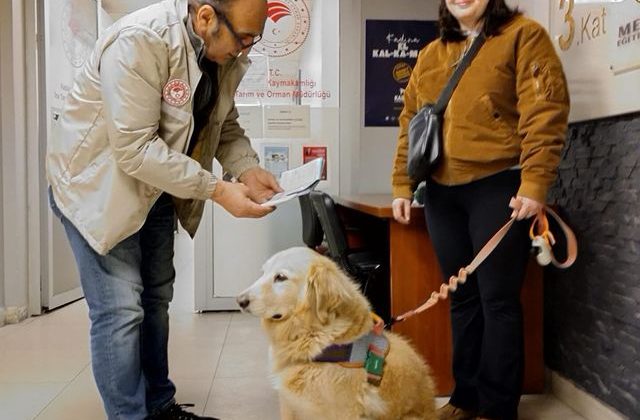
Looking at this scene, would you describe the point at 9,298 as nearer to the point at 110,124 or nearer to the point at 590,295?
the point at 110,124

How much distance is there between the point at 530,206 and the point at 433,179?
1.21 ft

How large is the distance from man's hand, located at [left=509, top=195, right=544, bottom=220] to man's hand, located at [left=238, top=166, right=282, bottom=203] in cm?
71

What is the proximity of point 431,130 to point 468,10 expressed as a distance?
1.25ft

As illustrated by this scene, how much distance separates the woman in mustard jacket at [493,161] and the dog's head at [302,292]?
0.44 m

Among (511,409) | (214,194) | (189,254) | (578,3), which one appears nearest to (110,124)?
(214,194)

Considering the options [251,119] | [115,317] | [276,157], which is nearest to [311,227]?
[276,157]

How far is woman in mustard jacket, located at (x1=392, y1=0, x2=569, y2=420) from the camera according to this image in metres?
1.63

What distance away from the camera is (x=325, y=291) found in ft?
5.14

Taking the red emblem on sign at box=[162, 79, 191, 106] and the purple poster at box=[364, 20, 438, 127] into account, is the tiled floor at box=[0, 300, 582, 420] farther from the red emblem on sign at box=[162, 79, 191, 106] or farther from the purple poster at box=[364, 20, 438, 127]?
the purple poster at box=[364, 20, 438, 127]

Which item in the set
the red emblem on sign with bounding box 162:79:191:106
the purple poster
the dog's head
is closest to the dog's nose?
the dog's head

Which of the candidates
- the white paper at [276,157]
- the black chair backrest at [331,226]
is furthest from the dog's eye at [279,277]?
the white paper at [276,157]

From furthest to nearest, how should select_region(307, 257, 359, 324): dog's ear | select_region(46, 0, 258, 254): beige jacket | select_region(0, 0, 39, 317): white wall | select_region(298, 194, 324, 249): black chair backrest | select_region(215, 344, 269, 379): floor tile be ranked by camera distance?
select_region(0, 0, 39, 317): white wall, select_region(298, 194, 324, 249): black chair backrest, select_region(215, 344, 269, 379): floor tile, select_region(307, 257, 359, 324): dog's ear, select_region(46, 0, 258, 254): beige jacket

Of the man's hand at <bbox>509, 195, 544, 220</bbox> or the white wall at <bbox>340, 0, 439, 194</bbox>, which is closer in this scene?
the man's hand at <bbox>509, 195, 544, 220</bbox>

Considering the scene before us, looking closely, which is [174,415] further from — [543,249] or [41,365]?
[543,249]
